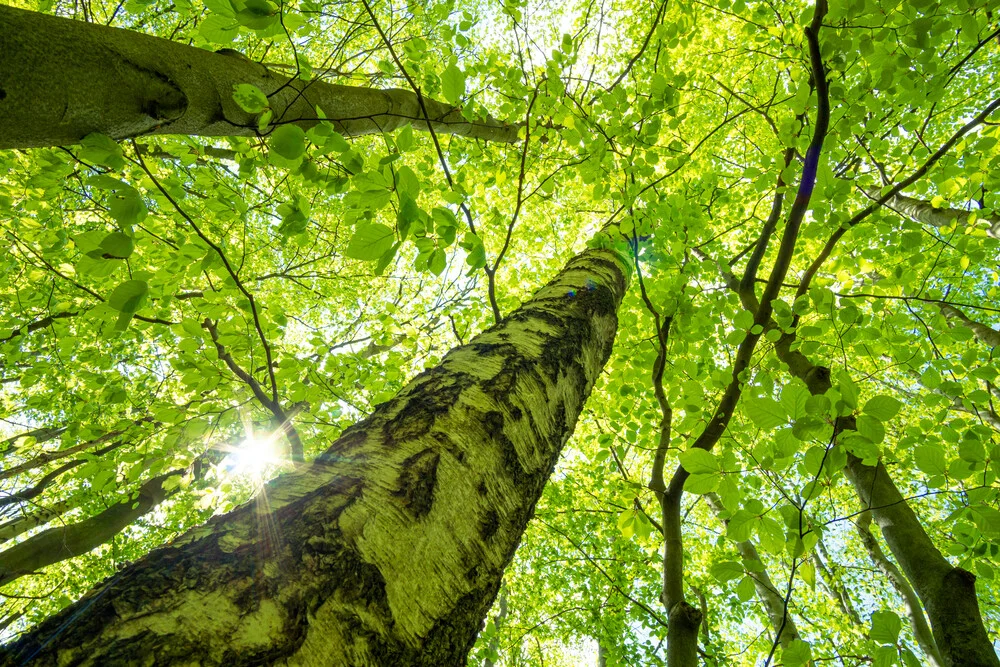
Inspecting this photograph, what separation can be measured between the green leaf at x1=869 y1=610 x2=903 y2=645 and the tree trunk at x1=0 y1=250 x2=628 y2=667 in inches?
41.9

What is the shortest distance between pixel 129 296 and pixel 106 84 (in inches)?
32.3

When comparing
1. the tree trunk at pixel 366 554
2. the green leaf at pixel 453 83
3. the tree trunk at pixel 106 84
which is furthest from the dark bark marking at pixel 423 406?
the green leaf at pixel 453 83

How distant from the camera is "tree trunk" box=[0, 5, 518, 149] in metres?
1.16

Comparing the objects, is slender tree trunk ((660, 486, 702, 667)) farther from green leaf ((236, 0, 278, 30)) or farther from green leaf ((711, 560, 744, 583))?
green leaf ((236, 0, 278, 30))

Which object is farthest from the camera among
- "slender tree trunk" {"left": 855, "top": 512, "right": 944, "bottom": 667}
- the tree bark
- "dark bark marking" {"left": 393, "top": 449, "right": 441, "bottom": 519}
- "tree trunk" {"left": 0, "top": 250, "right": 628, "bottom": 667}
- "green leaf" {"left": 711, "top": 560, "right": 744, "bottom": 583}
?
the tree bark

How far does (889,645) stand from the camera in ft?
4.52

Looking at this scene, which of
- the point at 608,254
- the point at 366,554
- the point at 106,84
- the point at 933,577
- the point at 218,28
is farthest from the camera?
the point at 608,254

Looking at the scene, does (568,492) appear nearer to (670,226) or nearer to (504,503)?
(670,226)

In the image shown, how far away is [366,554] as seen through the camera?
2.65 feet

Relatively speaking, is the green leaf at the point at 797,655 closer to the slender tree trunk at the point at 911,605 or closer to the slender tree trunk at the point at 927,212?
the slender tree trunk at the point at 911,605

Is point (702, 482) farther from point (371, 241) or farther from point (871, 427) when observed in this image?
point (371, 241)

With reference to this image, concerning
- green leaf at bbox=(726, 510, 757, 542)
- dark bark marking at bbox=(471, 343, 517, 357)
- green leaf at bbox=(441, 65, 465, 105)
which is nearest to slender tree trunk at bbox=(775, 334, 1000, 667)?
green leaf at bbox=(726, 510, 757, 542)

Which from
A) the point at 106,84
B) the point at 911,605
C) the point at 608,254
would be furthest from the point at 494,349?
the point at 911,605

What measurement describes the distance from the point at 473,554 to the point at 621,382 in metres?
2.19
